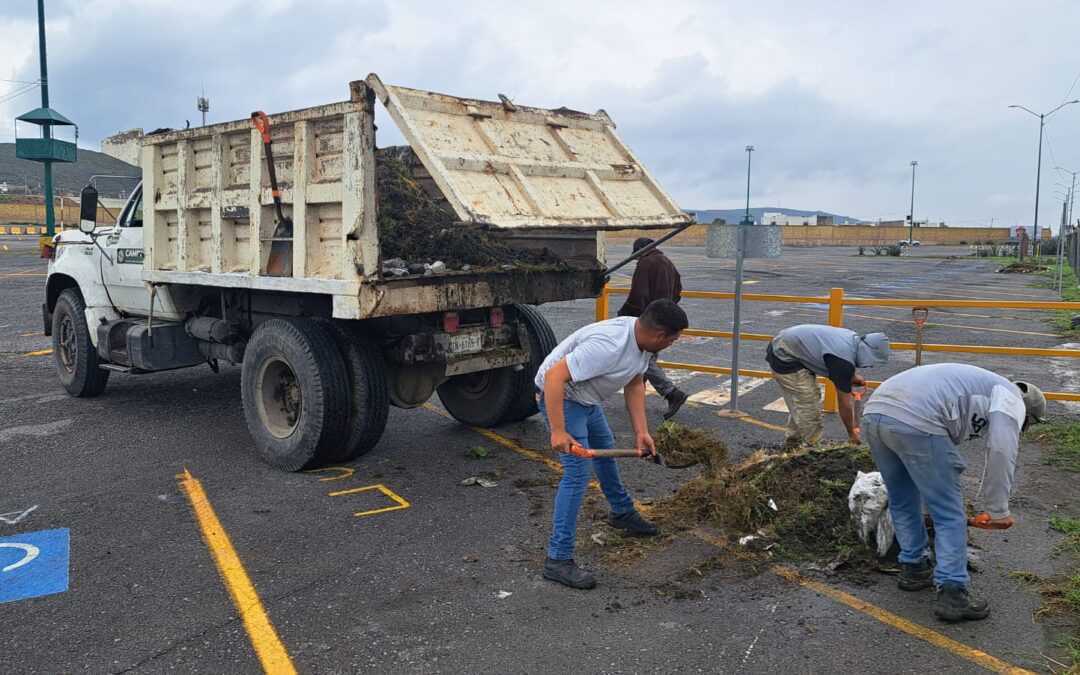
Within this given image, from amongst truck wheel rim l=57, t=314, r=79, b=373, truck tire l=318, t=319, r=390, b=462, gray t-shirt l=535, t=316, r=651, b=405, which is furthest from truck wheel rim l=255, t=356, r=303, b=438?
truck wheel rim l=57, t=314, r=79, b=373

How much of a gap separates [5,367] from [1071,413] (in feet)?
38.7

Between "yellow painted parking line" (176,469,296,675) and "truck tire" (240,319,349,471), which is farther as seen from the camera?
"truck tire" (240,319,349,471)

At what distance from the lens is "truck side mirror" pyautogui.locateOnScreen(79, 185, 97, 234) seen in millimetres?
7773

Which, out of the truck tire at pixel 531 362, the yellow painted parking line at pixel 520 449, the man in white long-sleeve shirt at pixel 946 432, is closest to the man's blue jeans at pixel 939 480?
the man in white long-sleeve shirt at pixel 946 432

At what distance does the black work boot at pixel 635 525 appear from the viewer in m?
4.97

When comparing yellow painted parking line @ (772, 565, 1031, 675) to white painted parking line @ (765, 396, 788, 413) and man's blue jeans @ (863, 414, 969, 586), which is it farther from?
white painted parking line @ (765, 396, 788, 413)

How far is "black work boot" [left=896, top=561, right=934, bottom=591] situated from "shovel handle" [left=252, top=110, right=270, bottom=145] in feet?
16.5

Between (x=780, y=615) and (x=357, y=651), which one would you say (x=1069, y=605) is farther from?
(x=357, y=651)

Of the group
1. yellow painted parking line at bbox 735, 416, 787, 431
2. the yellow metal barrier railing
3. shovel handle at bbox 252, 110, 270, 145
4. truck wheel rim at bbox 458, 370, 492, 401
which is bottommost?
yellow painted parking line at bbox 735, 416, 787, 431

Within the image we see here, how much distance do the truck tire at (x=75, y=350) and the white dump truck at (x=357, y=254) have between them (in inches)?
31.8

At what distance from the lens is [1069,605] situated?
4078 mm

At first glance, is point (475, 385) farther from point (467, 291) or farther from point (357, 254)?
point (357, 254)

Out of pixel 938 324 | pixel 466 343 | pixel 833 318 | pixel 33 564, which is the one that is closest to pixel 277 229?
pixel 466 343

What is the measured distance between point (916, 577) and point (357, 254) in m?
3.80
